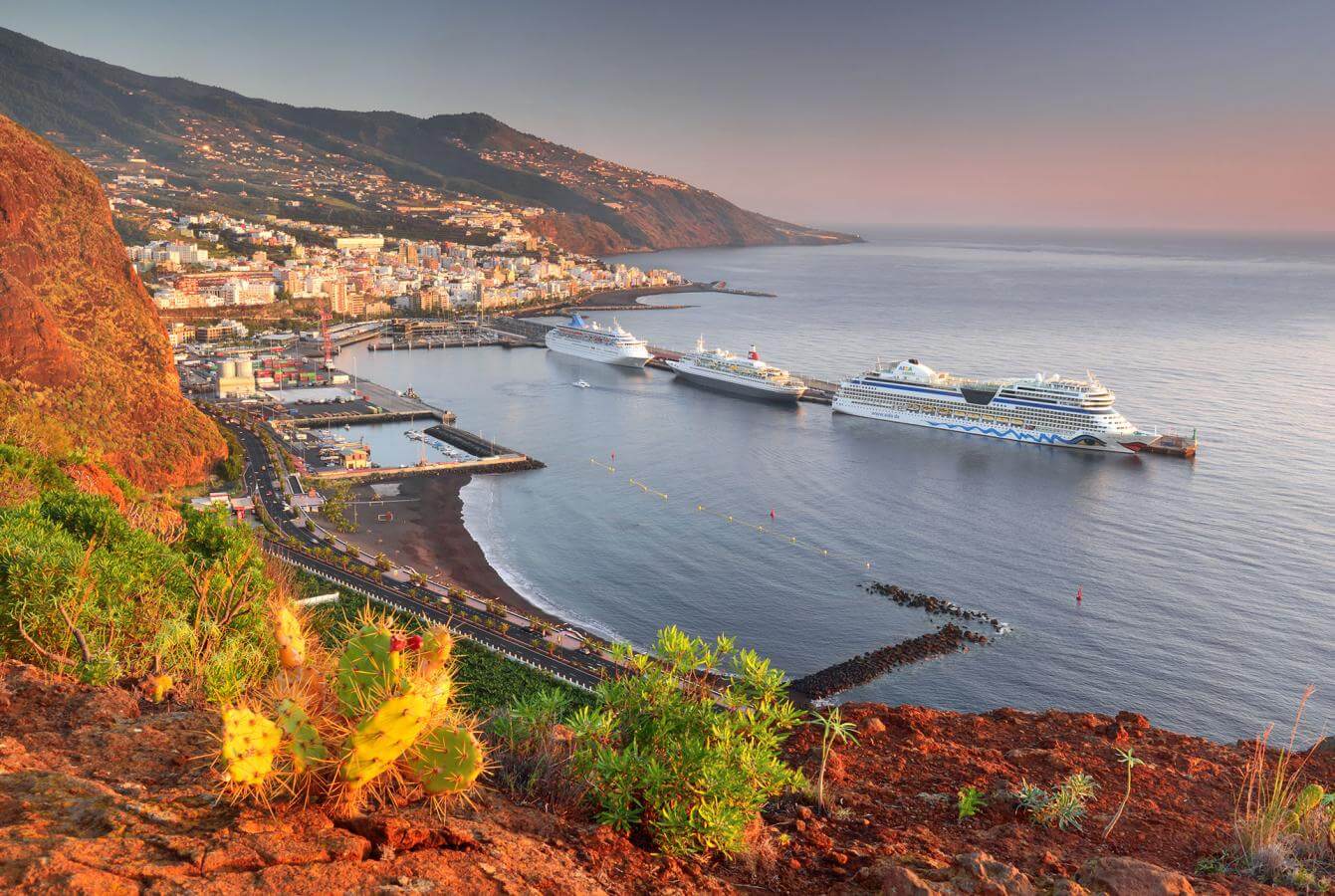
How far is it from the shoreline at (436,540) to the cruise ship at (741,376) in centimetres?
1920

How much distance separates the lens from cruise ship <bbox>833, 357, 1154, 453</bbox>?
120ft

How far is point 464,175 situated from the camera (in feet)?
562

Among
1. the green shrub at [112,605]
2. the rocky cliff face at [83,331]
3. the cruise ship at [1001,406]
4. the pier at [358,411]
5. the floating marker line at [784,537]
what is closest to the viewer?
the green shrub at [112,605]

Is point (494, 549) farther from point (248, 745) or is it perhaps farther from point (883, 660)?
point (248, 745)

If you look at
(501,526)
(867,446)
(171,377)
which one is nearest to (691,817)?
(501,526)

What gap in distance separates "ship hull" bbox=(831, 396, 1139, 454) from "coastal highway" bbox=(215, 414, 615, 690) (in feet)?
83.3

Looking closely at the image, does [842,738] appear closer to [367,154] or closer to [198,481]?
[198,481]

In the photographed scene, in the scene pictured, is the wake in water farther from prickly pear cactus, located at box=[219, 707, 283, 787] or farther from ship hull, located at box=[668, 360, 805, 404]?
ship hull, located at box=[668, 360, 805, 404]

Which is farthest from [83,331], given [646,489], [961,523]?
[961,523]

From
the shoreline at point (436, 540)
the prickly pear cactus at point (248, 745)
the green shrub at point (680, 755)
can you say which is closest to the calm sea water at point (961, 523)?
the shoreline at point (436, 540)

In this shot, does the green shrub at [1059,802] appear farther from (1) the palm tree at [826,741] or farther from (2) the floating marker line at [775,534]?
(2) the floating marker line at [775,534]

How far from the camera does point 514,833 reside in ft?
11.9

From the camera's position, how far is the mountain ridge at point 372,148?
134000 mm

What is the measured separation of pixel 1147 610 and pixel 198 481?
25.8 metres
